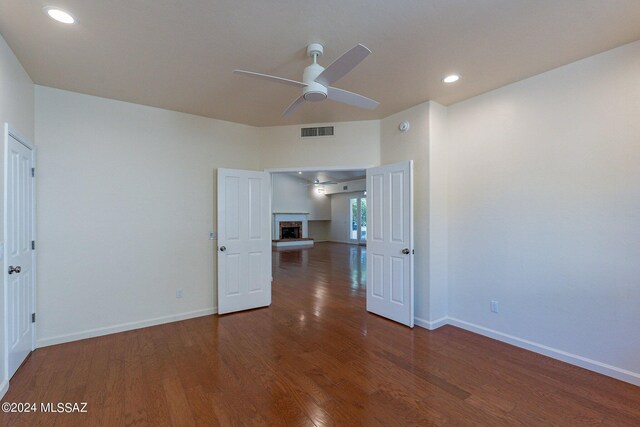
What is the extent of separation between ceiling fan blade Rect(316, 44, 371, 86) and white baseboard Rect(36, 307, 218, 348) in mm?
3397

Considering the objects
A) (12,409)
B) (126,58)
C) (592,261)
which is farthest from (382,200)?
(12,409)

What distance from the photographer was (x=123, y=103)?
3.43m

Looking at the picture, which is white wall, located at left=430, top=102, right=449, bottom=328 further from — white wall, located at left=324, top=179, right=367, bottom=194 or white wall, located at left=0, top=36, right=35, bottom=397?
white wall, located at left=324, top=179, right=367, bottom=194

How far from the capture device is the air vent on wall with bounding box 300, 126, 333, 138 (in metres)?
4.21

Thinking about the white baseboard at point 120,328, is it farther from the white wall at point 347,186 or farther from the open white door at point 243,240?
the white wall at point 347,186

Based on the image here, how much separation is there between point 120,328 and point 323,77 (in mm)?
3587

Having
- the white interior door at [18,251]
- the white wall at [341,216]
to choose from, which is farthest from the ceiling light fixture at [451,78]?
the white wall at [341,216]

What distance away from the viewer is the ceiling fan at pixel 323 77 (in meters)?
1.78

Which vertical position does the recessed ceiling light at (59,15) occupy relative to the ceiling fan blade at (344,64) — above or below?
above

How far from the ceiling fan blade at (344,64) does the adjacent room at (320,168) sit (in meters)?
0.02

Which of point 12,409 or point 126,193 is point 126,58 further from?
point 12,409

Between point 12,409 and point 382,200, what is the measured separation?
153 inches

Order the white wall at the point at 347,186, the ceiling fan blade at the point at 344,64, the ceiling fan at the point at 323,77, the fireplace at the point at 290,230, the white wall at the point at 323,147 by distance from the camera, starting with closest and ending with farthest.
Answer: the ceiling fan blade at the point at 344,64, the ceiling fan at the point at 323,77, the white wall at the point at 323,147, the white wall at the point at 347,186, the fireplace at the point at 290,230

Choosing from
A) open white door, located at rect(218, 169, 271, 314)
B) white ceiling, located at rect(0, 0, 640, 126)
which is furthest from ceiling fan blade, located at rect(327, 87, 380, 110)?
open white door, located at rect(218, 169, 271, 314)
